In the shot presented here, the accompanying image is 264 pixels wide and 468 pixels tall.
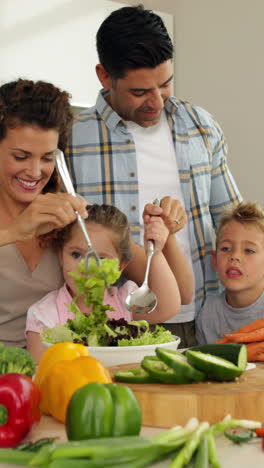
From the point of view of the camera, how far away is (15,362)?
1.15 metres

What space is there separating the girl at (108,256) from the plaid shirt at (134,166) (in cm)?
26

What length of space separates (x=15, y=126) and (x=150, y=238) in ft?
1.53

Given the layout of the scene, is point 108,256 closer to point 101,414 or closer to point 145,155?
point 145,155

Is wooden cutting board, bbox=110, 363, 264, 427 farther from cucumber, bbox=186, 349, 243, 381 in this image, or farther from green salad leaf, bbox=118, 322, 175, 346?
green salad leaf, bbox=118, 322, 175, 346

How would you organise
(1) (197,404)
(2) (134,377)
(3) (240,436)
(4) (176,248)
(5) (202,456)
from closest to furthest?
(5) (202,456) < (3) (240,436) < (1) (197,404) < (2) (134,377) < (4) (176,248)

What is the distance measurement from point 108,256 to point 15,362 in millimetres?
754

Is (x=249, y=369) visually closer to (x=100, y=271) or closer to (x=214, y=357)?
(x=214, y=357)

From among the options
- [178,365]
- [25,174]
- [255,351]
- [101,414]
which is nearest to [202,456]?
[101,414]

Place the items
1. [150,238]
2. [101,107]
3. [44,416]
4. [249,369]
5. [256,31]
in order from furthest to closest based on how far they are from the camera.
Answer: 1. [256,31]
2. [101,107]
3. [150,238]
4. [249,369]
5. [44,416]

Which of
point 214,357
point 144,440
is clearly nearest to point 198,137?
point 214,357

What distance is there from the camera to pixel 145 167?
2.25m

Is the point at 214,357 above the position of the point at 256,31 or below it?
below

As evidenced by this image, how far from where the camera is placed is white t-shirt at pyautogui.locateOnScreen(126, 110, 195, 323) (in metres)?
2.25

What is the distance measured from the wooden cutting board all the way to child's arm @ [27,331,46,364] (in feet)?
2.16
